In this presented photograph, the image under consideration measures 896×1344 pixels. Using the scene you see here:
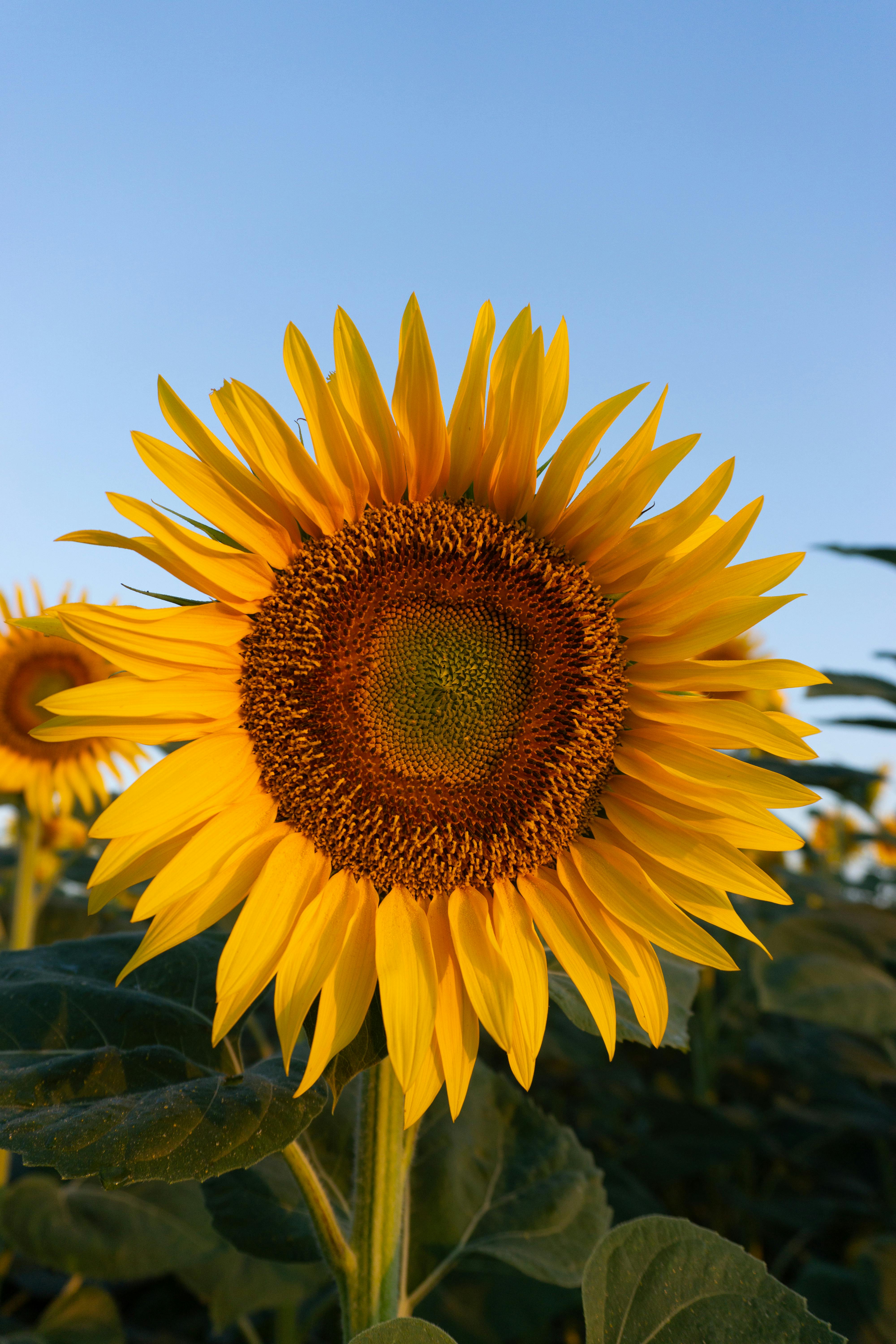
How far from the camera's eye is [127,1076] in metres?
1.47

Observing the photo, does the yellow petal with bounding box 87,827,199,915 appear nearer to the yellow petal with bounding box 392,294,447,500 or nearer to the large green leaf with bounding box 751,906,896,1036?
the yellow petal with bounding box 392,294,447,500

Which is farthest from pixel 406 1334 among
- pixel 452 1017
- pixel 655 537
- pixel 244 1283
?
pixel 244 1283

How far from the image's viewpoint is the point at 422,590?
174 centimetres

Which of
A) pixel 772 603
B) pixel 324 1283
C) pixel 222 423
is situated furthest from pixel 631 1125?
pixel 222 423

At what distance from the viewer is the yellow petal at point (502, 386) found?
1.49 meters

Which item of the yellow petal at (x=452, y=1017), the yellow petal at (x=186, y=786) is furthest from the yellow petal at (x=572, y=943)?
the yellow petal at (x=186, y=786)

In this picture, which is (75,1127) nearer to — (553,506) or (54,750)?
(553,506)

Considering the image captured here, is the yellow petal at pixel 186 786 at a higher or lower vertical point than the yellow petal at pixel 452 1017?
higher

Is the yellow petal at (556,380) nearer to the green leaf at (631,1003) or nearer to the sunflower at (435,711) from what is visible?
the sunflower at (435,711)

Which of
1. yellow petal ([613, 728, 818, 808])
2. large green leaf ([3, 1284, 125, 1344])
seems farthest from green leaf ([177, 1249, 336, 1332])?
yellow petal ([613, 728, 818, 808])

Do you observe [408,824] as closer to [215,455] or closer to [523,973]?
[523,973]

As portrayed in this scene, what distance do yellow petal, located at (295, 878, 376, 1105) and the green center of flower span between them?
268mm

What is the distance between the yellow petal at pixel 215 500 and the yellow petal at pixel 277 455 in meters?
0.05

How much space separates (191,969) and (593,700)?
2.91 ft
